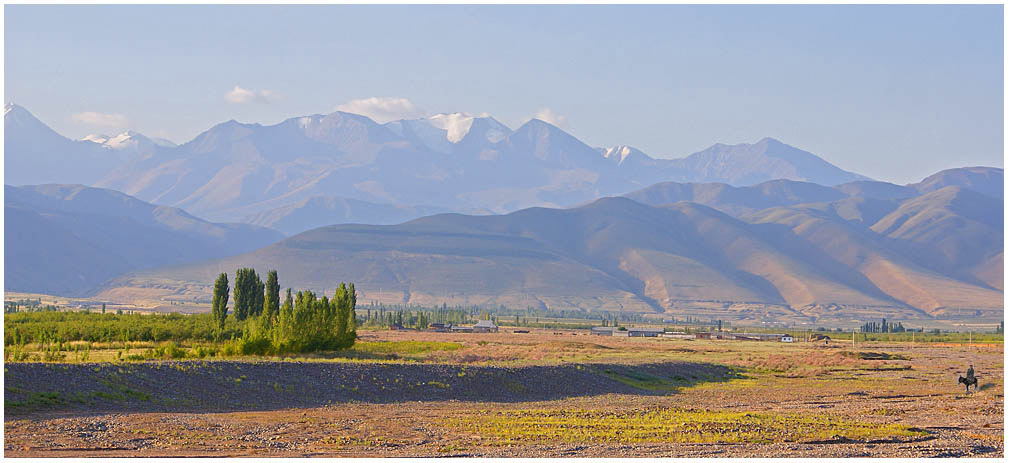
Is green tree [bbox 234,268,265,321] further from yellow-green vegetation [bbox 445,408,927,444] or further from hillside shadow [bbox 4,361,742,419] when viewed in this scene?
yellow-green vegetation [bbox 445,408,927,444]

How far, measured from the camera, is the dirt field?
23531 millimetres

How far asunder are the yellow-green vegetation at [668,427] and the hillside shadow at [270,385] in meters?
6.32

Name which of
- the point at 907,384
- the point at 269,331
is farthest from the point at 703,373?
the point at 269,331

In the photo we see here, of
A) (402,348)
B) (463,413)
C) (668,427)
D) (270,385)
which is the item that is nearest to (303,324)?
(402,348)

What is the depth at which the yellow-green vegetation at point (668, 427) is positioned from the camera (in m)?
25.2

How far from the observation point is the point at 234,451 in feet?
74.0

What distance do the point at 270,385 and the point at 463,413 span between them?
6865 millimetres

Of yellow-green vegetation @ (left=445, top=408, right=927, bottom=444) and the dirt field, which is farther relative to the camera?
yellow-green vegetation @ (left=445, top=408, right=927, bottom=444)

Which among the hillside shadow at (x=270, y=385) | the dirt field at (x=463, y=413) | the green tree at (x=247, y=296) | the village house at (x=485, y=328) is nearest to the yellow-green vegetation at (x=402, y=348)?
the green tree at (x=247, y=296)

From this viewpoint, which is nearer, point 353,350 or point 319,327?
point 319,327

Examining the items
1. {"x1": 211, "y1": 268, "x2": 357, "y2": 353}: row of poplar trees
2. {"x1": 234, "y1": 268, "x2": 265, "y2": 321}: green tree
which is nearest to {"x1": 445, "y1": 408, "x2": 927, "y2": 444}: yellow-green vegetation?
{"x1": 211, "y1": 268, "x2": 357, "y2": 353}: row of poplar trees

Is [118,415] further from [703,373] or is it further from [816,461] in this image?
[703,373]

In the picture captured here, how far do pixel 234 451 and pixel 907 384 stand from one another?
35874 mm

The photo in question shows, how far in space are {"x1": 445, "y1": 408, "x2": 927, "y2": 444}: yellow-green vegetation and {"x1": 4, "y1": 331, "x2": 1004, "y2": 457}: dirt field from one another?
0.16ft
